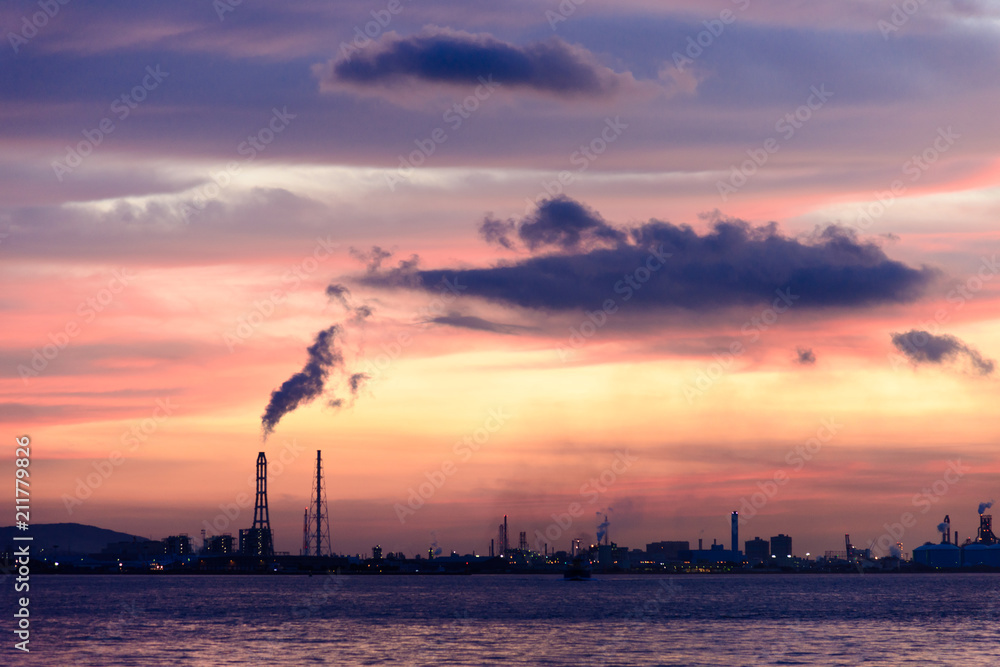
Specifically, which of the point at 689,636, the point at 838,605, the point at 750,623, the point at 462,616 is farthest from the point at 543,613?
the point at 838,605

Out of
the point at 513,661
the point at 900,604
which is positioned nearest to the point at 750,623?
the point at 513,661

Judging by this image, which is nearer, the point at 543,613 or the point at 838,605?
the point at 543,613

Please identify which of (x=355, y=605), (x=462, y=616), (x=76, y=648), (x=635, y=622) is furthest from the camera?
(x=355, y=605)

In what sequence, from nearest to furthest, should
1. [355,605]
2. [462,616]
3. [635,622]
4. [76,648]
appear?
[76,648] → [635,622] → [462,616] → [355,605]

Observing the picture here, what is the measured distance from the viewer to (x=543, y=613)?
158 metres

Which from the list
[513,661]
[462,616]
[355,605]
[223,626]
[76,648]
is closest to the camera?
[513,661]

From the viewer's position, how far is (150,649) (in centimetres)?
10069

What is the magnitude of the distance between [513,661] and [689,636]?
3219 centimetres

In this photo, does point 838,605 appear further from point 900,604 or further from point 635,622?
point 635,622

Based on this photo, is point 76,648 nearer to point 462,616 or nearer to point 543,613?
point 462,616

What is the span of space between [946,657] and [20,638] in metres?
87.4

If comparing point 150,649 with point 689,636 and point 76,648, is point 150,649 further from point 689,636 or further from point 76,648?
point 689,636

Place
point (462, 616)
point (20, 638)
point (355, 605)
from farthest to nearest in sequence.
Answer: point (355, 605)
point (462, 616)
point (20, 638)

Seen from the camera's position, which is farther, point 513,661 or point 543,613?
point 543,613
